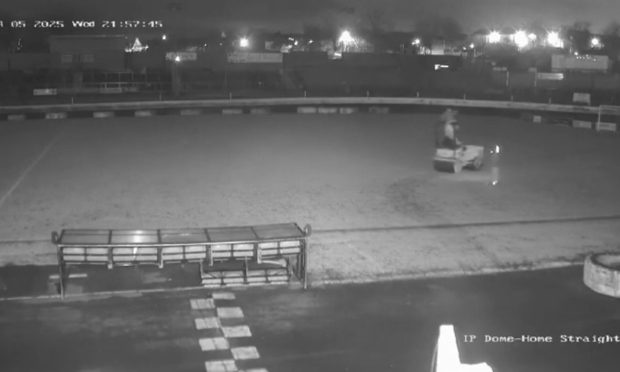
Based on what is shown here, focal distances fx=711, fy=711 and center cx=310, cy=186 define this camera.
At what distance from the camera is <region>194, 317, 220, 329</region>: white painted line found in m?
8.31

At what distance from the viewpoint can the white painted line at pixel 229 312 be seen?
867cm

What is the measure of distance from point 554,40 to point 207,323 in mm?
82842

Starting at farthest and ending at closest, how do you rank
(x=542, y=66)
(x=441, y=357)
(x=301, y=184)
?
(x=542, y=66) < (x=301, y=184) < (x=441, y=357)

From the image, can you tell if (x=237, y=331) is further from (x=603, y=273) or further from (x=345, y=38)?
(x=345, y=38)

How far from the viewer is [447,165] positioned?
18484 millimetres

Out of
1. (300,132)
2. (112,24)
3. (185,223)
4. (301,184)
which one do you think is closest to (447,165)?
(301,184)

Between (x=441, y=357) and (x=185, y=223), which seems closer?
(x=441, y=357)

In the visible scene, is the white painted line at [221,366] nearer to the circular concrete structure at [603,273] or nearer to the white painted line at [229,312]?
the white painted line at [229,312]

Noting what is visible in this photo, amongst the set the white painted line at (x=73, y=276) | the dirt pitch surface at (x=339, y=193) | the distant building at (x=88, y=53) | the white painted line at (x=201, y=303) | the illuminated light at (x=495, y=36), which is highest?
the illuminated light at (x=495, y=36)

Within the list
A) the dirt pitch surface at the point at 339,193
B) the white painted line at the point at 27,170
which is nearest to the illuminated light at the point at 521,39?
the dirt pitch surface at the point at 339,193

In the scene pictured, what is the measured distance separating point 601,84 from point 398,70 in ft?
46.6

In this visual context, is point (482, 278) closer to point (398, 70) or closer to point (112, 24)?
point (398, 70)

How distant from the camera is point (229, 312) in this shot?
28.8 ft

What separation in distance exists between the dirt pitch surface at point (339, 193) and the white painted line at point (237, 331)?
220 centimetres
